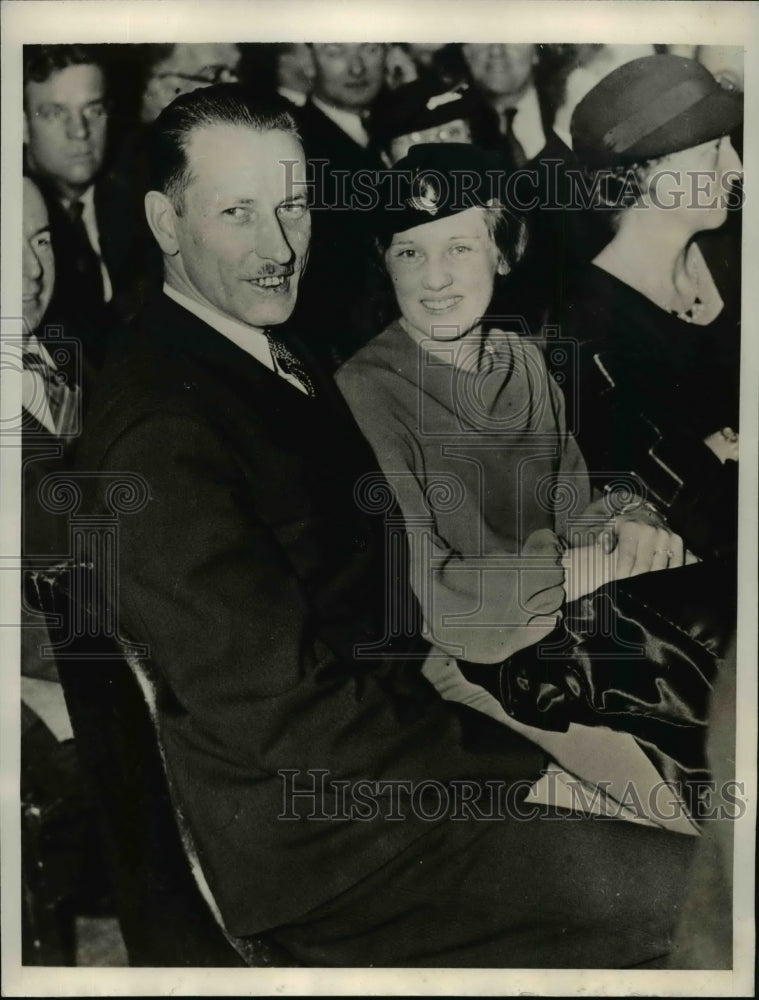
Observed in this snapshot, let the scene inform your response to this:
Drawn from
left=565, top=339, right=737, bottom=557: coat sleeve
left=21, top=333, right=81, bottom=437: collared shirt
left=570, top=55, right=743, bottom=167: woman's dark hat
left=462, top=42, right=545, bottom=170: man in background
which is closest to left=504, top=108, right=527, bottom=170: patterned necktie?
left=462, top=42, right=545, bottom=170: man in background

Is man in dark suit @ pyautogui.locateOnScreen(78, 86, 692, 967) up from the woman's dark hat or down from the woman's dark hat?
down

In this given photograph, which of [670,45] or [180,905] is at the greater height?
[670,45]

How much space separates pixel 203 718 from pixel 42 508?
1.62ft

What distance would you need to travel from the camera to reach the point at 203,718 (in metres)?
1.74

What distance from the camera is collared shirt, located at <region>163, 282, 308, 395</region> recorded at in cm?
177

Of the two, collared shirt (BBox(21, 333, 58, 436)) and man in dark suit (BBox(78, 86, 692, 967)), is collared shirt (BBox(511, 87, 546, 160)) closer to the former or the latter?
man in dark suit (BBox(78, 86, 692, 967))

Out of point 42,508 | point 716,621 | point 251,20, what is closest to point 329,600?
point 42,508

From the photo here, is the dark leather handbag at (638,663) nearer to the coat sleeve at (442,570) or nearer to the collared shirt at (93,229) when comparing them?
the coat sleeve at (442,570)

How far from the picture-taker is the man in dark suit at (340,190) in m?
1.77

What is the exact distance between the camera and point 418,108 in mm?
1779

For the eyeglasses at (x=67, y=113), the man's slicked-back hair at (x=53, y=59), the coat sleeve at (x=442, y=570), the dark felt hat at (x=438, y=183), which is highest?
the man's slicked-back hair at (x=53, y=59)

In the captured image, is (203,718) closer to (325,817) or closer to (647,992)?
(325,817)

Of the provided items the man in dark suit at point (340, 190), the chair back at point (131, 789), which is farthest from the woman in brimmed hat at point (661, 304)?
the chair back at point (131, 789)

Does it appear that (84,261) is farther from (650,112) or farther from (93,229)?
(650,112)
